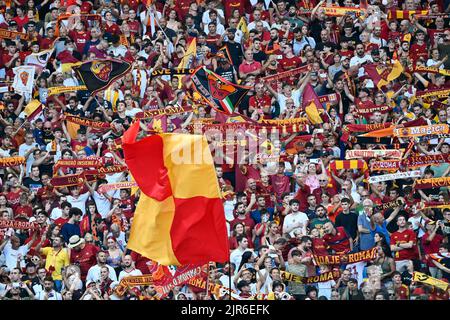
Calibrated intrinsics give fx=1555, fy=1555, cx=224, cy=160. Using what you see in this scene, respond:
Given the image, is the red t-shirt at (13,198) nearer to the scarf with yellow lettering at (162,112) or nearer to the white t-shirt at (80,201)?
the white t-shirt at (80,201)

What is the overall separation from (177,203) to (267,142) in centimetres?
603

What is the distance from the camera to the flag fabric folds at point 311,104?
2541 centimetres

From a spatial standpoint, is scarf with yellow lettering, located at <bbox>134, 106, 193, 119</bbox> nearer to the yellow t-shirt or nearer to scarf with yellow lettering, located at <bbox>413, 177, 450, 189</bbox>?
the yellow t-shirt

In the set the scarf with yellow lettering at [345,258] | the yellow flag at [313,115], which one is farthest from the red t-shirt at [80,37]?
the scarf with yellow lettering at [345,258]

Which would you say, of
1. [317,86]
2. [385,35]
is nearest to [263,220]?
[317,86]

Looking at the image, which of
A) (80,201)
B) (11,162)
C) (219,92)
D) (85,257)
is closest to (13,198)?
(11,162)

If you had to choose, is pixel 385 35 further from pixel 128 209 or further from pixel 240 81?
pixel 128 209

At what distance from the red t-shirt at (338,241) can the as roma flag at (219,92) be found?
3566mm

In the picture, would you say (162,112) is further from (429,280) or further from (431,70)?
(429,280)

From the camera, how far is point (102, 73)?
1040 inches

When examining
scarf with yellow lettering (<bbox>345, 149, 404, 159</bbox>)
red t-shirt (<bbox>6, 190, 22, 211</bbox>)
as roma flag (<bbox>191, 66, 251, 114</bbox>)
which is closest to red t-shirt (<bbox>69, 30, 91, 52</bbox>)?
as roma flag (<bbox>191, 66, 251, 114</bbox>)

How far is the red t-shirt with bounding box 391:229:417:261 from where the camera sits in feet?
73.4

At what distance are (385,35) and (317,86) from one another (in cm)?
180

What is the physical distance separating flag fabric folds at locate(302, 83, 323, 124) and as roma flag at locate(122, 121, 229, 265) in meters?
6.45
